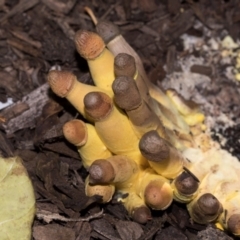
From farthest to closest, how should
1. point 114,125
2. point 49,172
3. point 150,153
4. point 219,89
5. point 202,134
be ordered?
point 219,89 → point 202,134 → point 49,172 → point 114,125 → point 150,153

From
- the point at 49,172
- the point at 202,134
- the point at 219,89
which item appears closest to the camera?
the point at 49,172

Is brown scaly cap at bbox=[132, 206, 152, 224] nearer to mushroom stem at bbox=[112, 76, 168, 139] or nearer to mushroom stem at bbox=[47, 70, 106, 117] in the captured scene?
mushroom stem at bbox=[112, 76, 168, 139]

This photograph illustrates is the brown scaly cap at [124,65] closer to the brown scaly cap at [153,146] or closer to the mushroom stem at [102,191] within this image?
the brown scaly cap at [153,146]

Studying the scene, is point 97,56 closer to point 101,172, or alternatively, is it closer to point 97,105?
point 97,105

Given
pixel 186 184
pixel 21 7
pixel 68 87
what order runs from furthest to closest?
pixel 21 7 → pixel 68 87 → pixel 186 184

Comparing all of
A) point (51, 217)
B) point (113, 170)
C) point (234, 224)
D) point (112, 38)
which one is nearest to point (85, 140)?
point (113, 170)

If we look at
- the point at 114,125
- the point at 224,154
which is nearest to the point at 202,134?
the point at 224,154

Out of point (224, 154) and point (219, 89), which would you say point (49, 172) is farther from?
point (219, 89)
